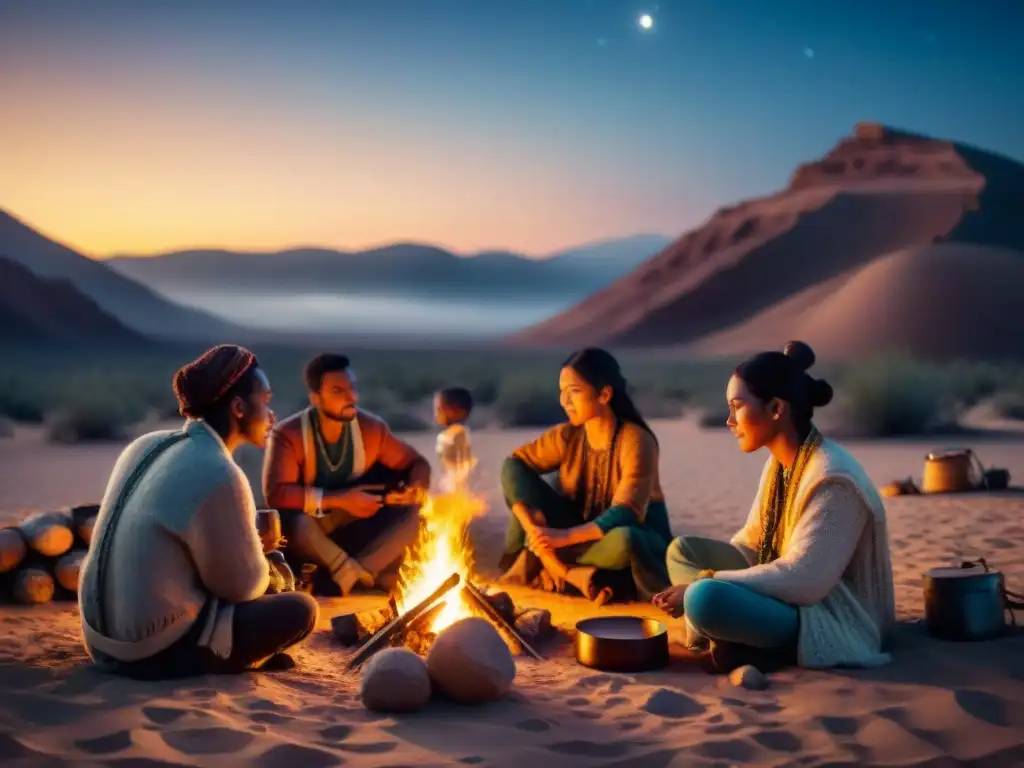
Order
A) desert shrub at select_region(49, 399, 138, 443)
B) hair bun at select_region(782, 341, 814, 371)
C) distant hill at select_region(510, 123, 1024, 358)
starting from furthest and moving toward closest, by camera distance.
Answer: distant hill at select_region(510, 123, 1024, 358), desert shrub at select_region(49, 399, 138, 443), hair bun at select_region(782, 341, 814, 371)

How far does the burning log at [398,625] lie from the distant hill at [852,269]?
1884 inches

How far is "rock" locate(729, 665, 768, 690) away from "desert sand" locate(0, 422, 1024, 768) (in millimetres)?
43

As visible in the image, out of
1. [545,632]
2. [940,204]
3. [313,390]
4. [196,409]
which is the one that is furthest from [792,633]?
[940,204]

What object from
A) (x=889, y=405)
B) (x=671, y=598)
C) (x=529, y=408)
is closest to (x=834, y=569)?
Answer: (x=671, y=598)

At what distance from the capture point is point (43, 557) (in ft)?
21.1

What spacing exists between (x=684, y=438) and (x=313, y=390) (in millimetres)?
11389

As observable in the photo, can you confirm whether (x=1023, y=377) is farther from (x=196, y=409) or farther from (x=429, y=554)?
(x=196, y=409)

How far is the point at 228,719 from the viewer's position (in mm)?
3975

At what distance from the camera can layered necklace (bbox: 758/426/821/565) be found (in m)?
4.85

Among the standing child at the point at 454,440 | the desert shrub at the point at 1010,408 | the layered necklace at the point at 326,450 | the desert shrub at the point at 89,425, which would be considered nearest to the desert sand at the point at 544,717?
the layered necklace at the point at 326,450

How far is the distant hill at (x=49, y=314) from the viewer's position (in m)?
56.4

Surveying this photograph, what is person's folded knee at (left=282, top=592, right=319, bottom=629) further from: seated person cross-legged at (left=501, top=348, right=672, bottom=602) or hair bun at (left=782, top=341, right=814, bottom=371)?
hair bun at (left=782, top=341, right=814, bottom=371)

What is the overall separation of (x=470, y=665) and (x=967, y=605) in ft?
7.70

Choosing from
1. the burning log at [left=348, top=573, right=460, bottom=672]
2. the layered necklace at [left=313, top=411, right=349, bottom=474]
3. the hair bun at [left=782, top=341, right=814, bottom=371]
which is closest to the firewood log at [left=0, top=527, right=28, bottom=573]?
the layered necklace at [left=313, top=411, right=349, bottom=474]
